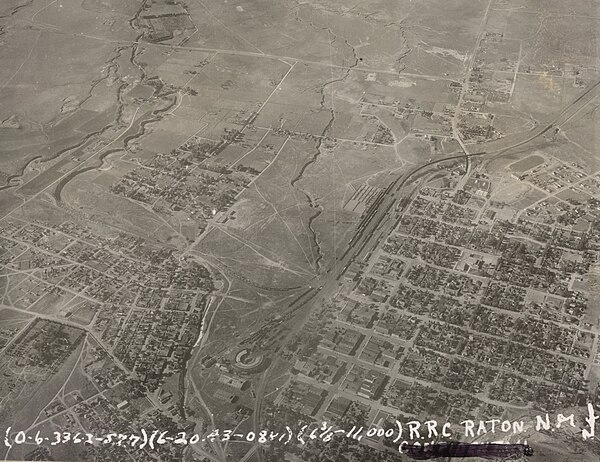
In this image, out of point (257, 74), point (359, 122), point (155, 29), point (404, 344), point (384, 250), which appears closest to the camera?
point (404, 344)

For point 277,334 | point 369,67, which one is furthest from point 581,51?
point 277,334

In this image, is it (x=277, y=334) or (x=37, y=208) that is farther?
(x=37, y=208)

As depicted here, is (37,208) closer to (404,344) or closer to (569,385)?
(404,344)

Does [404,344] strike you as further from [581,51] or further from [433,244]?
[581,51]

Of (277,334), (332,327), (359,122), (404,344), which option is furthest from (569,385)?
(359,122)

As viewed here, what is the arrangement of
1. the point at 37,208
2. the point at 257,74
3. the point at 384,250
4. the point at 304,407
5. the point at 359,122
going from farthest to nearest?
the point at 257,74, the point at 359,122, the point at 37,208, the point at 384,250, the point at 304,407

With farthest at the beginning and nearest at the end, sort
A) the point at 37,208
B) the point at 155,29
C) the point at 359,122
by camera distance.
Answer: the point at 155,29
the point at 359,122
the point at 37,208
